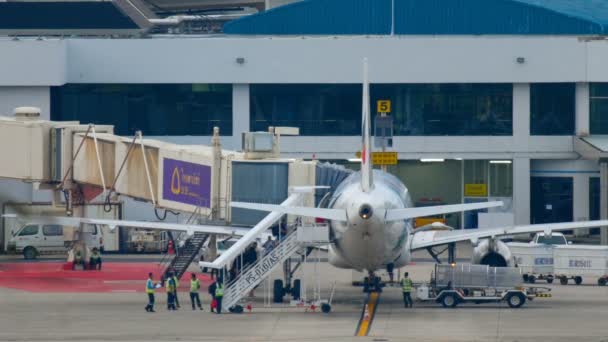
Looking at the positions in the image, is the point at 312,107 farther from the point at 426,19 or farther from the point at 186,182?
the point at 186,182

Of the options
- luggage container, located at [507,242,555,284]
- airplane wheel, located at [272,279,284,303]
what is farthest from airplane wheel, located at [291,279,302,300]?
luggage container, located at [507,242,555,284]

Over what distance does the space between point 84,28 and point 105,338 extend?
198 feet

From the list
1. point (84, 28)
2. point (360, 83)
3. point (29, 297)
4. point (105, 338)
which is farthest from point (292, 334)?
point (84, 28)

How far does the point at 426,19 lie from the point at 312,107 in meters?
11.3

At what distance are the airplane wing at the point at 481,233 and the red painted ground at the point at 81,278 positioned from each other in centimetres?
1227

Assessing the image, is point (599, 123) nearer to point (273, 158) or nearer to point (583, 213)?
point (583, 213)

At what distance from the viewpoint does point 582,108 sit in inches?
3782

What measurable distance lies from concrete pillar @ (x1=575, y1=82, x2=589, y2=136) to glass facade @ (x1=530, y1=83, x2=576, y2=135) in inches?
18.6

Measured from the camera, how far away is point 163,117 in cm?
9731

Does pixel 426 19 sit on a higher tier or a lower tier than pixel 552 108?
higher

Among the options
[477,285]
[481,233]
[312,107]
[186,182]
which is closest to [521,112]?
[312,107]

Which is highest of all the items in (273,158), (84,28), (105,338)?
(84,28)

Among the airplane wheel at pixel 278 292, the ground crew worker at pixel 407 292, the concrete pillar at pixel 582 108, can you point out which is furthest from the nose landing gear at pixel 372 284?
the concrete pillar at pixel 582 108

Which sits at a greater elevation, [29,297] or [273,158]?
[273,158]
